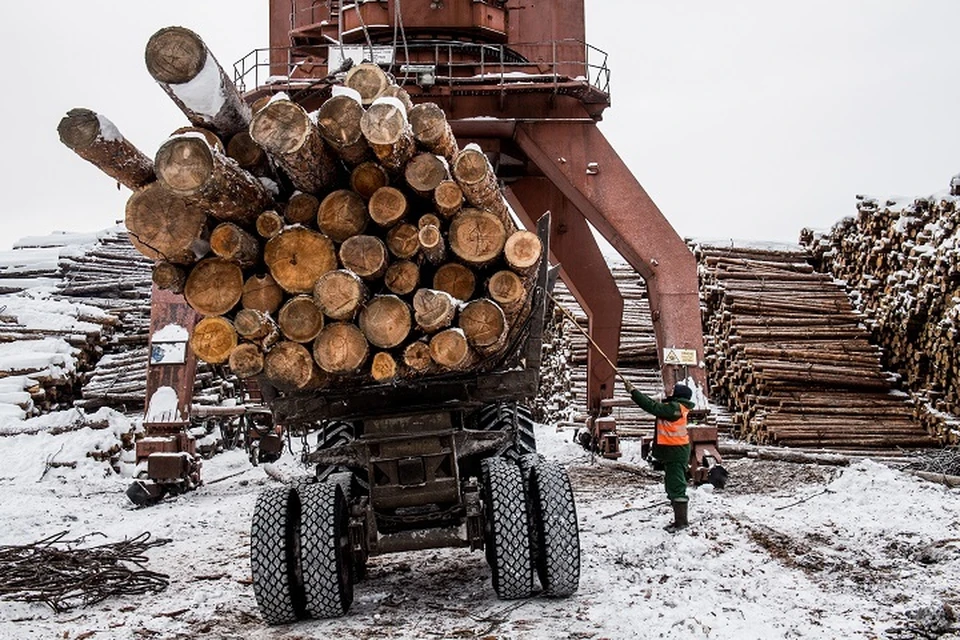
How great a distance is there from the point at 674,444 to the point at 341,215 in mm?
4150

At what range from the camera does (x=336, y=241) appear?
553 centimetres

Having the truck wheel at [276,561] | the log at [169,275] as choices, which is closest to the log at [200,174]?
the log at [169,275]

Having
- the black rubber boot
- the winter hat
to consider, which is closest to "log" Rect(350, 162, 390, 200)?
the winter hat

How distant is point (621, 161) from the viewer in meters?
12.2

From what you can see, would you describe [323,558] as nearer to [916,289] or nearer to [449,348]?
[449,348]

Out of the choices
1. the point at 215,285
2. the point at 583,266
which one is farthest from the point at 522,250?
the point at 583,266

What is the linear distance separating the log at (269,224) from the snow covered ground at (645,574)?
2.55m

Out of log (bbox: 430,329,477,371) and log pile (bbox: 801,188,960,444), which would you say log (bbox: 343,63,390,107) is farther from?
log pile (bbox: 801,188,960,444)

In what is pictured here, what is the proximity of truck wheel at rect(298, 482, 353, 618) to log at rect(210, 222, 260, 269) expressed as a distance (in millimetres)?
1774

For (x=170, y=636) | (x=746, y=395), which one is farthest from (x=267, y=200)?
(x=746, y=395)

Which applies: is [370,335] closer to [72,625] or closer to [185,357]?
[72,625]

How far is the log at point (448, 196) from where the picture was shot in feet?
18.0

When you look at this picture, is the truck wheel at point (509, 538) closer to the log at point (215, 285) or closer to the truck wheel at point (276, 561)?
the truck wheel at point (276, 561)

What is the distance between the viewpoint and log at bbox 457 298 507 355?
5.68m
